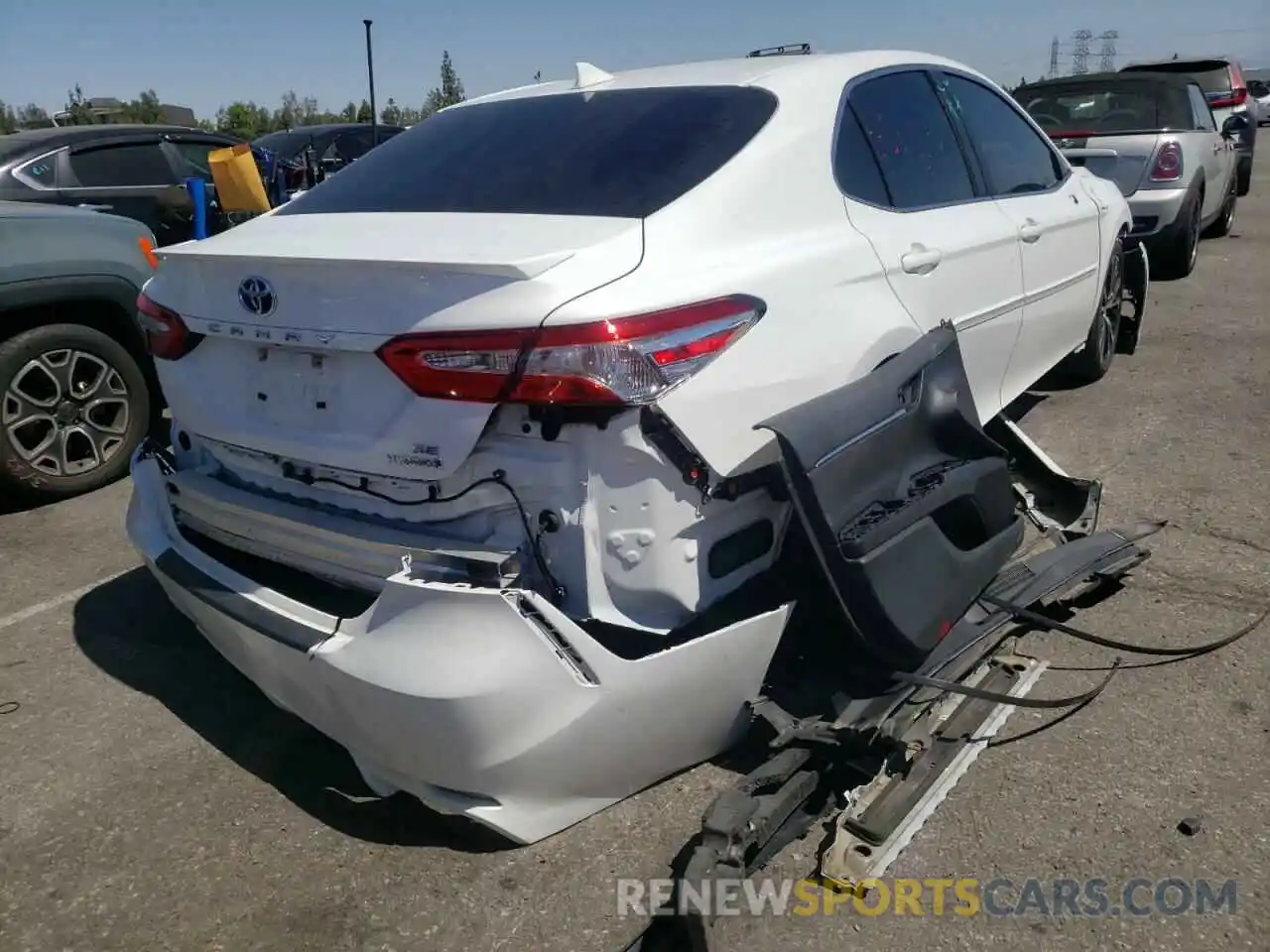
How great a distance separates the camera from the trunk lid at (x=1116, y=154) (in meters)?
8.38

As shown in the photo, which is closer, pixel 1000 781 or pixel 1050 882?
pixel 1050 882

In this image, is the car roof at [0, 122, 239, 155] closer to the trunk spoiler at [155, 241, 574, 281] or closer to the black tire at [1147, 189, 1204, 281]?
the trunk spoiler at [155, 241, 574, 281]

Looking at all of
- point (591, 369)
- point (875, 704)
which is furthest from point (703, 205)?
point (875, 704)

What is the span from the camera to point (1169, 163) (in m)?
8.34

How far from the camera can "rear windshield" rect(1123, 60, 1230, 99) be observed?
13820mm

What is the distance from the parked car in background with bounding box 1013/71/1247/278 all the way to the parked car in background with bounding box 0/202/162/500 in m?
6.87

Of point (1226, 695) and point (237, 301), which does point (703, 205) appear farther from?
point (1226, 695)

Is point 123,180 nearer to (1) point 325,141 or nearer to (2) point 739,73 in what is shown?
(1) point 325,141

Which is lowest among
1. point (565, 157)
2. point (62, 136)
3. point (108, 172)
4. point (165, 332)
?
point (165, 332)

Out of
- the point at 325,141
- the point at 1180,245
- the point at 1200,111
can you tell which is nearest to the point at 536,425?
the point at 1180,245

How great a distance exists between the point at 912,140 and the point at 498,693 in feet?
7.85

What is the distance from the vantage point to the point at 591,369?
7.17ft

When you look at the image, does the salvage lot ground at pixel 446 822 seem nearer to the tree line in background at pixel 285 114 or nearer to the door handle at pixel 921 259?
the door handle at pixel 921 259

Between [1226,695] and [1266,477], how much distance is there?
6.44 ft
